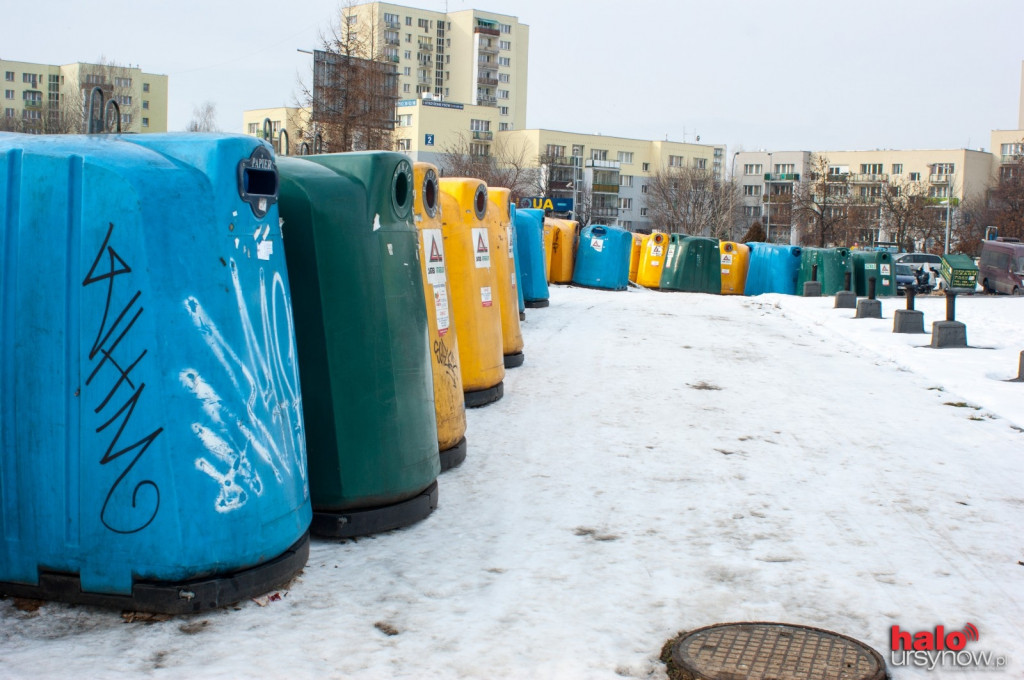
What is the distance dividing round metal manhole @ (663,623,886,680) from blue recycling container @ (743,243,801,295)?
2147 centimetres

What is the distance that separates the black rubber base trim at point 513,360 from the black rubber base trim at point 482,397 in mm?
1798

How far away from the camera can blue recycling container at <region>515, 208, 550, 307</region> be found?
15.6 meters

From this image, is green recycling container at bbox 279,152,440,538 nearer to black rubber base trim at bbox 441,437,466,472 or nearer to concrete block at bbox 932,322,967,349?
black rubber base trim at bbox 441,437,466,472

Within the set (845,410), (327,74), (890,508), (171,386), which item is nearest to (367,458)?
(171,386)

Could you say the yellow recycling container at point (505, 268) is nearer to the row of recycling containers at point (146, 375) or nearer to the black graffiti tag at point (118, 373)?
the row of recycling containers at point (146, 375)

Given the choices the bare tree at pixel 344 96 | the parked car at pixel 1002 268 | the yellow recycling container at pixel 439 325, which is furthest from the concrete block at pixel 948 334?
the parked car at pixel 1002 268

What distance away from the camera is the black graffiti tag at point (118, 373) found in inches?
130

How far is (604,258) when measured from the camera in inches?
889

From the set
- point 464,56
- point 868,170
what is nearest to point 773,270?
point 868,170

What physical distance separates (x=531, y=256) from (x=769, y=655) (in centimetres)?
1317

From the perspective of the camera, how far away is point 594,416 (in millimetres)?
7430

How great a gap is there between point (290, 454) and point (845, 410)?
5597mm

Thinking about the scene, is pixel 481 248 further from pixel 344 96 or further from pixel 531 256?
pixel 344 96

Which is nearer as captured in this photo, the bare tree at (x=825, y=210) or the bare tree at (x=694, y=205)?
the bare tree at (x=825, y=210)
